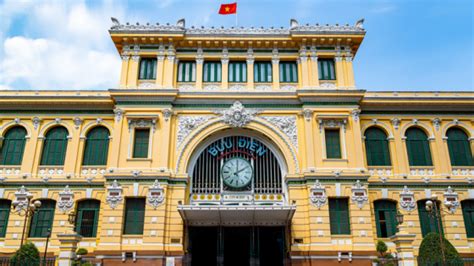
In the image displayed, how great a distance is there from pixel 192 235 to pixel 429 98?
20.2 metres

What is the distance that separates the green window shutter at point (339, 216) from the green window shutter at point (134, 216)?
1241 cm

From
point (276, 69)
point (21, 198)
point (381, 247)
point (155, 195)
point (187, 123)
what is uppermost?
point (276, 69)

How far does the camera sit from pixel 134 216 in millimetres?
26516

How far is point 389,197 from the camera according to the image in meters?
28.1

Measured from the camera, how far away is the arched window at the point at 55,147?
1149 inches

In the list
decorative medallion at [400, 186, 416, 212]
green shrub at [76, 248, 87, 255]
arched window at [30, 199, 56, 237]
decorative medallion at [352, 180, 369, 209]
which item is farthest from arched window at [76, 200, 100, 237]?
decorative medallion at [400, 186, 416, 212]

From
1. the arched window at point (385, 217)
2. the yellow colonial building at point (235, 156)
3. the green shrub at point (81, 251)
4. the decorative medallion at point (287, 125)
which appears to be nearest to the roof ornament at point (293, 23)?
the yellow colonial building at point (235, 156)

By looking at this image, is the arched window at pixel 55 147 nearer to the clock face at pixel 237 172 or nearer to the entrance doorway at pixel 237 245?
the entrance doorway at pixel 237 245

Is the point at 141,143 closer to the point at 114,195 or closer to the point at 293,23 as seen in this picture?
the point at 114,195

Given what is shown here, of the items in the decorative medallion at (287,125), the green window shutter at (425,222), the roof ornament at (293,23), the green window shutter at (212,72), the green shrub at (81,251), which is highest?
the roof ornament at (293,23)

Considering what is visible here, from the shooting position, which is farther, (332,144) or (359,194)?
(332,144)

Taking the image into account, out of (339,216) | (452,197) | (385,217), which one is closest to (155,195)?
(339,216)

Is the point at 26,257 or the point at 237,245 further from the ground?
the point at 237,245

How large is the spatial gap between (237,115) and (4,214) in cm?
1762
